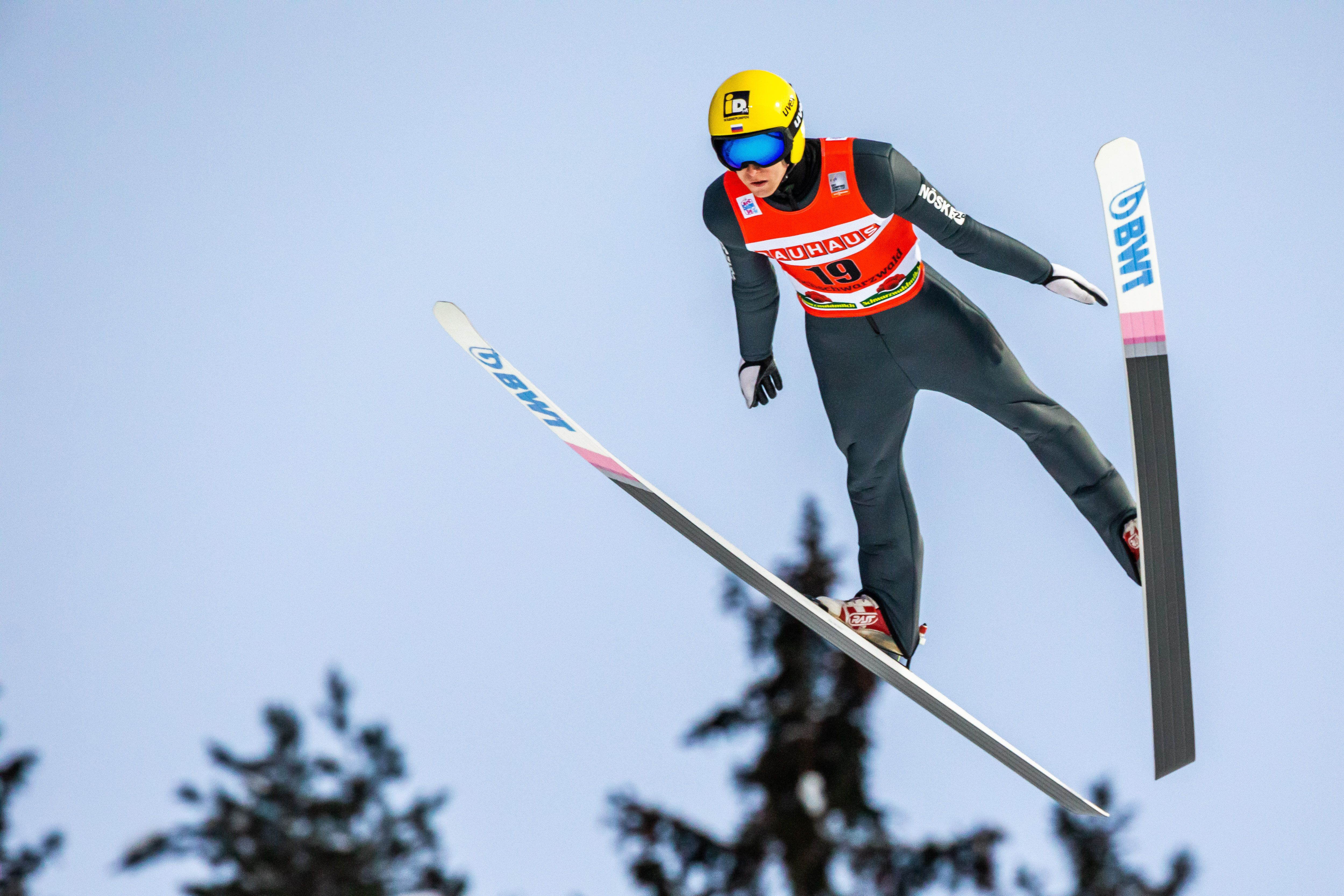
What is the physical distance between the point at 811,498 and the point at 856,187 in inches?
338

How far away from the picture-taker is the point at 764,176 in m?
3.44

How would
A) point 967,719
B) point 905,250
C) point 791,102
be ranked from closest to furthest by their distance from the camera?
point 791,102, point 905,250, point 967,719

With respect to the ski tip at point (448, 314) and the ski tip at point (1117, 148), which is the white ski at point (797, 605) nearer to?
the ski tip at point (448, 314)

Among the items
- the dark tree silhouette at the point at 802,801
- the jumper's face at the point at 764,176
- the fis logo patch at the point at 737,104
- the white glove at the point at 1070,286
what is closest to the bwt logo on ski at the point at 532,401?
the jumper's face at the point at 764,176

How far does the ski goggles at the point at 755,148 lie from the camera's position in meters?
3.37

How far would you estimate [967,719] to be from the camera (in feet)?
13.1

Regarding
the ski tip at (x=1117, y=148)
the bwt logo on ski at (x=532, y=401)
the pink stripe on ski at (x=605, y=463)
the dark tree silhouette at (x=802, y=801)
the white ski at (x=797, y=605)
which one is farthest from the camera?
the dark tree silhouette at (x=802, y=801)

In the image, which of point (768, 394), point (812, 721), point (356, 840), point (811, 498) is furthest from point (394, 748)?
point (768, 394)

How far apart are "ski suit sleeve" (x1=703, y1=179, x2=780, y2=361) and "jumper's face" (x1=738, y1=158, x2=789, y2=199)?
211 mm

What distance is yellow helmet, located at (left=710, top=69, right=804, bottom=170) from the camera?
3.36 metres

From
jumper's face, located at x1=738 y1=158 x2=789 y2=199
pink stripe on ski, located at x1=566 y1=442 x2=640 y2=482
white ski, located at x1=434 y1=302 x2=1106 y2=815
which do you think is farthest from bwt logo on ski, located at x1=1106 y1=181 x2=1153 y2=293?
pink stripe on ski, located at x1=566 y1=442 x2=640 y2=482

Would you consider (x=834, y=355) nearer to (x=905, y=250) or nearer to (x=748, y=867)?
(x=905, y=250)

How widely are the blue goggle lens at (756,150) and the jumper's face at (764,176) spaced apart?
0.04 ft

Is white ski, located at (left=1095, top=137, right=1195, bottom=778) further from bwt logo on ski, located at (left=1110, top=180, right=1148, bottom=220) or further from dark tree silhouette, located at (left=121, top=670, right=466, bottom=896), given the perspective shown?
dark tree silhouette, located at (left=121, top=670, right=466, bottom=896)
